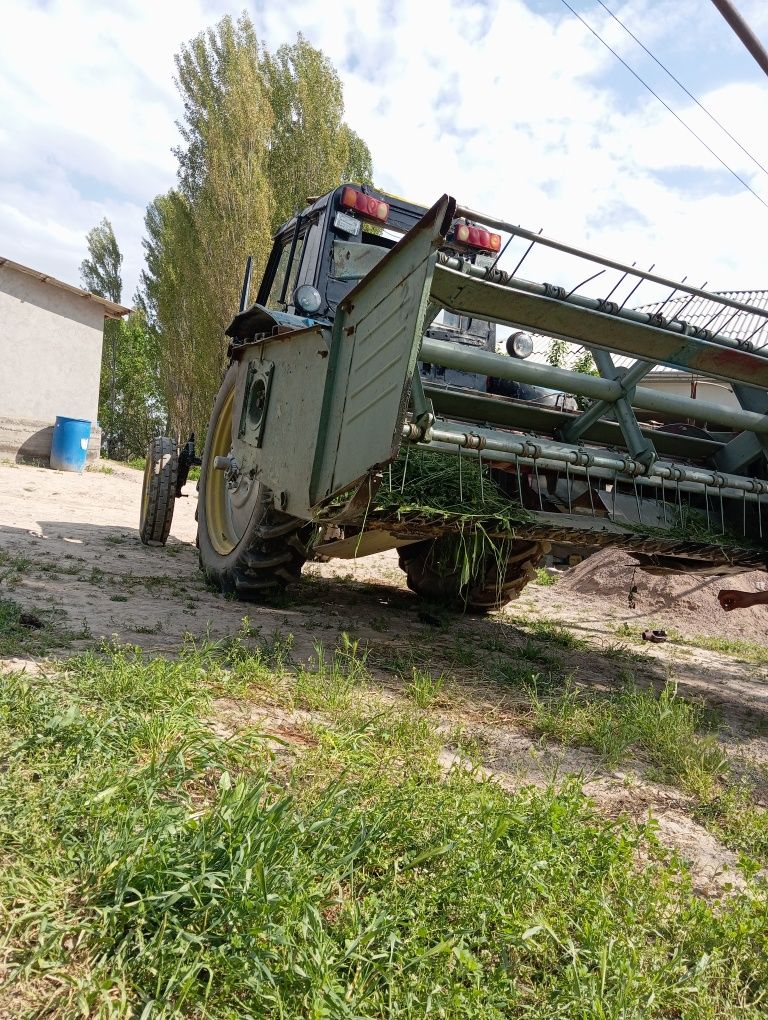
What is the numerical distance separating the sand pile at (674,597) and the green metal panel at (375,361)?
368 cm

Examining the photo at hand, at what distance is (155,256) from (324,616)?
26.9 metres

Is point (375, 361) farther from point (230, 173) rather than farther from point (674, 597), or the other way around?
point (230, 173)

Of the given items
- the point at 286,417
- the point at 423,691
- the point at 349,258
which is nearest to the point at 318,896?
the point at 423,691

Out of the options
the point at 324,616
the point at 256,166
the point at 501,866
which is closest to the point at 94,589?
the point at 324,616

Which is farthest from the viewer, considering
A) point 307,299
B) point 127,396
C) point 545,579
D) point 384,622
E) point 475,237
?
point 127,396

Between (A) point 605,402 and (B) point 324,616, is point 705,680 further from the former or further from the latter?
(B) point 324,616

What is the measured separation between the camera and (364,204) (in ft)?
16.5

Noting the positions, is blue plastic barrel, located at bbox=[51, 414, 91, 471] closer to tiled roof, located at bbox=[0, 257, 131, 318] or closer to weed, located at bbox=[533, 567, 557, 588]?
tiled roof, located at bbox=[0, 257, 131, 318]

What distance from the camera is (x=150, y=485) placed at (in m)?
6.45

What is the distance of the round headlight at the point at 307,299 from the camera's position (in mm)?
4652

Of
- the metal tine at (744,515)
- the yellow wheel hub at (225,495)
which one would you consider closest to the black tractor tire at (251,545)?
the yellow wheel hub at (225,495)

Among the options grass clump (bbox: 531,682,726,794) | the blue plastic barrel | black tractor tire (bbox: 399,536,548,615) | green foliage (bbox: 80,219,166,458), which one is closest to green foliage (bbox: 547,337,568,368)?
black tractor tire (bbox: 399,536,548,615)

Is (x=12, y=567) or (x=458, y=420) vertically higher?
(x=458, y=420)

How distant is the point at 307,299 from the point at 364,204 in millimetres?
836
